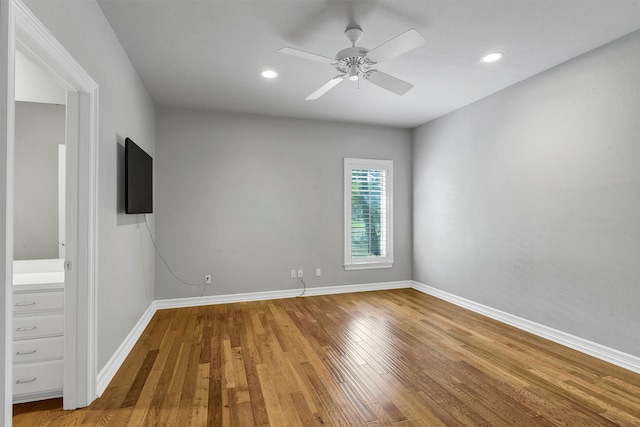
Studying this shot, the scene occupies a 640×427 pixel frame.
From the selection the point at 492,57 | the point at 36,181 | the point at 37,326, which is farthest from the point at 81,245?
the point at 492,57

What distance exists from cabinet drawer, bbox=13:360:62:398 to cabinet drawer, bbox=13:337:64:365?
0.12 feet

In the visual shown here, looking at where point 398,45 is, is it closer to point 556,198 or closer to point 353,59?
point 353,59

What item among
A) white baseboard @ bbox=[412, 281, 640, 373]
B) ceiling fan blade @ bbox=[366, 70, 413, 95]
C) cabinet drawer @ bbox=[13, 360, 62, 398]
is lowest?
white baseboard @ bbox=[412, 281, 640, 373]

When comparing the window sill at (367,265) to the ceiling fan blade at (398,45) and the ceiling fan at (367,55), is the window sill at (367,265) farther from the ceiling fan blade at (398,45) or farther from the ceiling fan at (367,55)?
the ceiling fan blade at (398,45)

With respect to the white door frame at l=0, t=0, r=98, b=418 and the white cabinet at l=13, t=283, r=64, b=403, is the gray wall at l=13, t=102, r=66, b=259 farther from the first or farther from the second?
the white door frame at l=0, t=0, r=98, b=418

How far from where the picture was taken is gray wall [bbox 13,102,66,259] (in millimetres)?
2783

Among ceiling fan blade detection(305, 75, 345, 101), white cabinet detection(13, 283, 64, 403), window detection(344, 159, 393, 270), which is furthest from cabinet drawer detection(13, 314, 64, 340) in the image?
window detection(344, 159, 393, 270)

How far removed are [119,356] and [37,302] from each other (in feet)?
2.69

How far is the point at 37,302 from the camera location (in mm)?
2086

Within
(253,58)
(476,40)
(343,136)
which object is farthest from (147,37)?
(343,136)

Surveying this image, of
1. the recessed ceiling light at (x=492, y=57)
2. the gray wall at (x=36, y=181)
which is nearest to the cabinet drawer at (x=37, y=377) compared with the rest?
the gray wall at (x=36, y=181)

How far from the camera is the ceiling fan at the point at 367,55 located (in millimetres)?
2105

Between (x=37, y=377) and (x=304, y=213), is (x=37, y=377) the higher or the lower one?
the lower one

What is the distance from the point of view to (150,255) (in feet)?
13.0
